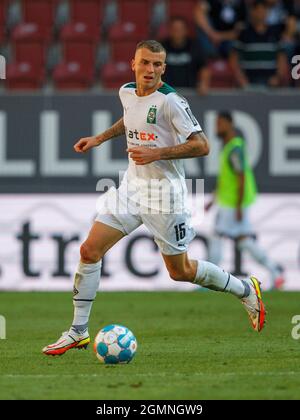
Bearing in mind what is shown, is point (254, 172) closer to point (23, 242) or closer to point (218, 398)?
point (23, 242)

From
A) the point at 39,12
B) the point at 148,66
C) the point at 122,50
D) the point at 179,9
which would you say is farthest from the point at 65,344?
the point at 179,9

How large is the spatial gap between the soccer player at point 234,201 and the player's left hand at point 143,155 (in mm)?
6652

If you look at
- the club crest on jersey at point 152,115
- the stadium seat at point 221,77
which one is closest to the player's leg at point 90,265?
the club crest on jersey at point 152,115

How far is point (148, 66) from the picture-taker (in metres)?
8.22

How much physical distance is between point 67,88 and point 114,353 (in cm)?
902

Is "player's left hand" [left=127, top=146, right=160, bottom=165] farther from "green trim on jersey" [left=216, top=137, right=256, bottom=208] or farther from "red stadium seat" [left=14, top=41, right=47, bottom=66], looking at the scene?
"red stadium seat" [left=14, top=41, right=47, bottom=66]

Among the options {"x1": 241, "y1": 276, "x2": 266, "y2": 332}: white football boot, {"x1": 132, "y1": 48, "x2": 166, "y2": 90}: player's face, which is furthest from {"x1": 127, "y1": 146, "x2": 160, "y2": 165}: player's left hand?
{"x1": 241, "y1": 276, "x2": 266, "y2": 332}: white football boot

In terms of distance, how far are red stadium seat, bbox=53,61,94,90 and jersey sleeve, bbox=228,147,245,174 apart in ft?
9.43

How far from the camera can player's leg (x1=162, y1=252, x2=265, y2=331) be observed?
8602 mm

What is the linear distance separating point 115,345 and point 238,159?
23.0ft

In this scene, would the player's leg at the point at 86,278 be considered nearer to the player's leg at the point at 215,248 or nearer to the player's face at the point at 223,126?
the player's leg at the point at 215,248
